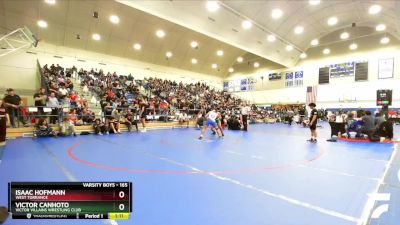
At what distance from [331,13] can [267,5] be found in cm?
719

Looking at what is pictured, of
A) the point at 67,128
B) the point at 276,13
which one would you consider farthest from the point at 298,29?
the point at 67,128

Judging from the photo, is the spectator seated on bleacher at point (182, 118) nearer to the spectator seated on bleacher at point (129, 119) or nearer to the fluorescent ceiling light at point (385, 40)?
the spectator seated on bleacher at point (129, 119)

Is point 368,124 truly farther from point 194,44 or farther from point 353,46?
point 353,46

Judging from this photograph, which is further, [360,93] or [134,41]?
[360,93]

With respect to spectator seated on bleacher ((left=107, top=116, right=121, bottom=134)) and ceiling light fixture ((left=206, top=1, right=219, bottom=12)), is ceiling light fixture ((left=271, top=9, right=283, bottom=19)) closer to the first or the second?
ceiling light fixture ((left=206, top=1, right=219, bottom=12))

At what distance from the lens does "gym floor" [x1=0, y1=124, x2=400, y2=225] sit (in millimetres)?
2678

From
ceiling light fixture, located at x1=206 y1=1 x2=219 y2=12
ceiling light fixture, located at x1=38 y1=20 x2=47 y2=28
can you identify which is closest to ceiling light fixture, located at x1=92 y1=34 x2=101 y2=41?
ceiling light fixture, located at x1=38 y1=20 x2=47 y2=28

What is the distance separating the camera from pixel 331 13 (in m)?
18.0

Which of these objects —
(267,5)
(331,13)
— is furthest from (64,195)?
(331,13)

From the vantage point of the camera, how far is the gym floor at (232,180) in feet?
8.78

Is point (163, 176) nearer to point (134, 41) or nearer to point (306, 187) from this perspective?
point (306, 187)
